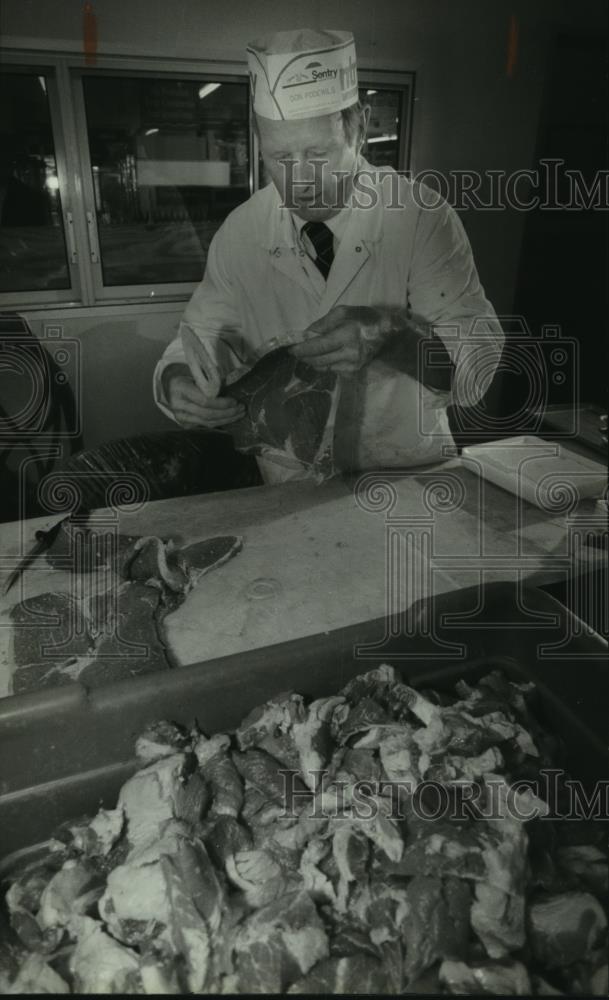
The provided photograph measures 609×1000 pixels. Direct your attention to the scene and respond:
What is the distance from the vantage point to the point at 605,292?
83.0 inches

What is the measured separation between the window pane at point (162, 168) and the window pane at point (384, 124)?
13.5 inches

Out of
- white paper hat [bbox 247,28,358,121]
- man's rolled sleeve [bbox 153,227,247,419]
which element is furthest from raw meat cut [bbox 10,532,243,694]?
white paper hat [bbox 247,28,358,121]

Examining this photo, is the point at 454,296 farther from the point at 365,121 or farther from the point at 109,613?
the point at 109,613

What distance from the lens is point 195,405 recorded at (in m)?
1.89

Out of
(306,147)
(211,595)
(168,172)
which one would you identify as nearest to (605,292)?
(306,147)

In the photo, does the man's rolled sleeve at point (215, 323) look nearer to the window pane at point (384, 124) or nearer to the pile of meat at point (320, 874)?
the window pane at point (384, 124)

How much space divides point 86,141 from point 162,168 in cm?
20

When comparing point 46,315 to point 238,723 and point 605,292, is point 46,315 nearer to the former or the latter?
point 238,723

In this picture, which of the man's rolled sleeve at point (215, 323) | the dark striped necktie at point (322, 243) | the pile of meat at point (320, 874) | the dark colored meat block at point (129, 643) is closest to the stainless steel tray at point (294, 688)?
the pile of meat at point (320, 874)

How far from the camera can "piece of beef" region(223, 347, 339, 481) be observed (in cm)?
185

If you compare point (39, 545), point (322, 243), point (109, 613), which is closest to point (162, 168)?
point (322, 243)

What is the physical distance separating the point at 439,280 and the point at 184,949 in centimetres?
179

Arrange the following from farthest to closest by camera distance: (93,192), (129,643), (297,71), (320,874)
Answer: (93,192)
(297,71)
(129,643)
(320,874)

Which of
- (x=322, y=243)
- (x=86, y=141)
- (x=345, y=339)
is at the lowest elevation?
(x=345, y=339)
